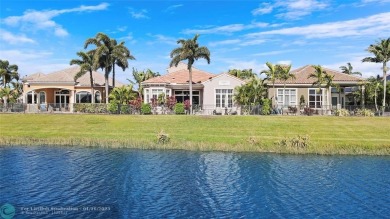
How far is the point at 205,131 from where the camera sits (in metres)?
37.6

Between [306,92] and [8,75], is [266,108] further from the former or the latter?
[8,75]

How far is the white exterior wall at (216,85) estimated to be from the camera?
51938 millimetres

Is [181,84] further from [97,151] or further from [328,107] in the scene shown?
[97,151]

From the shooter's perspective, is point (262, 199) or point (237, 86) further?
point (237, 86)

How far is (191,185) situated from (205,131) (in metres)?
17.0

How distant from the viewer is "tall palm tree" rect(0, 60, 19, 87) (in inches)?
2680

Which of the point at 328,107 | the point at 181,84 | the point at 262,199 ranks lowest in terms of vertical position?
the point at 262,199

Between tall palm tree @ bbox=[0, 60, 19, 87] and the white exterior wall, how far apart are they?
1504 inches

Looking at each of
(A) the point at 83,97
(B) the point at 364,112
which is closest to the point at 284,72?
(B) the point at 364,112

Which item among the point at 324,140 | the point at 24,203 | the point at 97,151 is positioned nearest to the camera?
the point at 24,203

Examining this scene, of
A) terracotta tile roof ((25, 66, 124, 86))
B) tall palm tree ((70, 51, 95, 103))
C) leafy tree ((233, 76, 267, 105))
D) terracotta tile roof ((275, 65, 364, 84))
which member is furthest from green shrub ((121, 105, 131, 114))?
terracotta tile roof ((275, 65, 364, 84))

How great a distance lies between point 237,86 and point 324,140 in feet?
59.6

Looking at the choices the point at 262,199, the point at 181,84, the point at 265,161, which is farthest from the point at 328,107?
the point at 262,199

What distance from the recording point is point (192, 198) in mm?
18297
